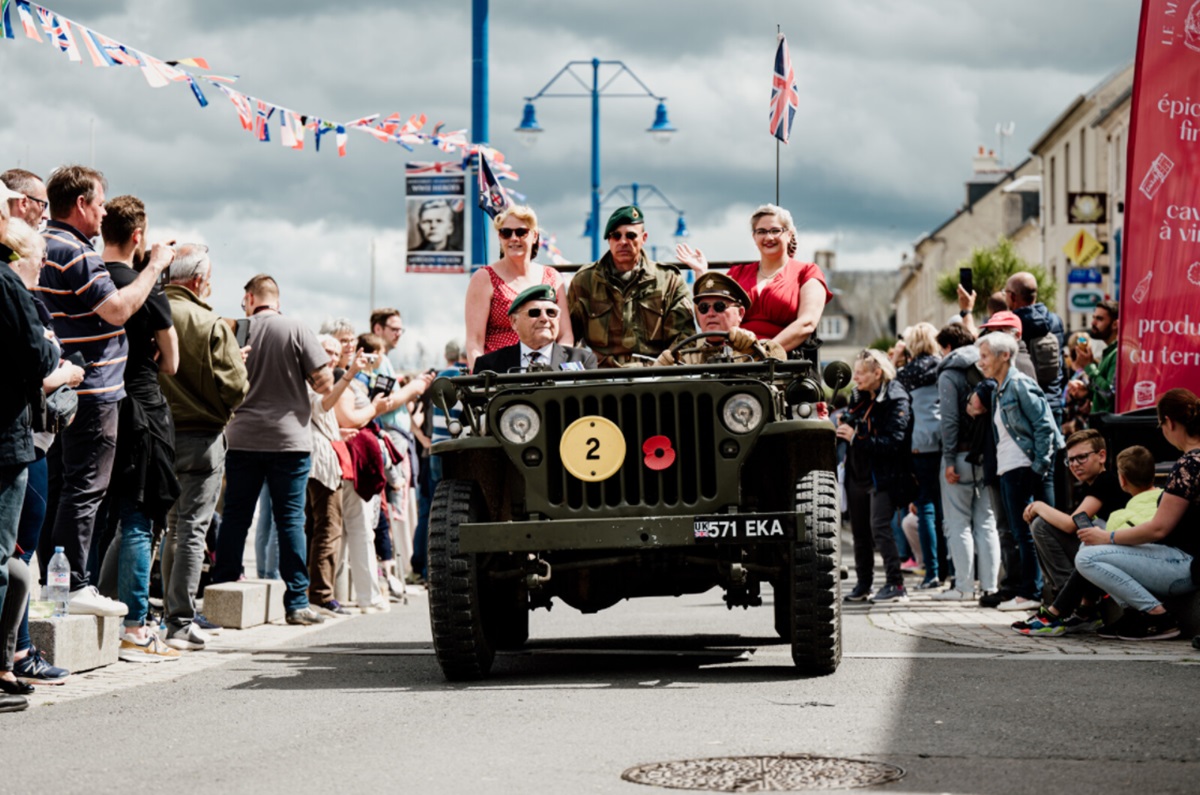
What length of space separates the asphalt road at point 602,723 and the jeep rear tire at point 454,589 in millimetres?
153

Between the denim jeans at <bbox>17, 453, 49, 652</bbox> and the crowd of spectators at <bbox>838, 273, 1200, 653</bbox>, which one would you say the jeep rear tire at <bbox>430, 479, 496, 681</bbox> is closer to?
the denim jeans at <bbox>17, 453, 49, 652</bbox>

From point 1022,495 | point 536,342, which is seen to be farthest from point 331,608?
point 1022,495

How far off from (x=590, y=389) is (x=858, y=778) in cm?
292

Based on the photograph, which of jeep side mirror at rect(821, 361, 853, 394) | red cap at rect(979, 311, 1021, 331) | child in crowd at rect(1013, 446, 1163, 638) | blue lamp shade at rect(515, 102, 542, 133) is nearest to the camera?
jeep side mirror at rect(821, 361, 853, 394)

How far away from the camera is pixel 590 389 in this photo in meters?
7.79

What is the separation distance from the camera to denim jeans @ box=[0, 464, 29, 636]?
6977 millimetres

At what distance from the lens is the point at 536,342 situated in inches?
349

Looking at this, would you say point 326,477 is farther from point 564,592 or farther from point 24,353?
point 24,353

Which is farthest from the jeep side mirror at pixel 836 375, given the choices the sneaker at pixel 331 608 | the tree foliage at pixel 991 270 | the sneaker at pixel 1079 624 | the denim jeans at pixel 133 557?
the tree foliage at pixel 991 270

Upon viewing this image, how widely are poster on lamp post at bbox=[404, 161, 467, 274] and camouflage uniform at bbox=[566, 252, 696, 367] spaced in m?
7.54

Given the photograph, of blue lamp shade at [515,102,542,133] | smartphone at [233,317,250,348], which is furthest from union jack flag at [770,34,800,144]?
blue lamp shade at [515,102,542,133]

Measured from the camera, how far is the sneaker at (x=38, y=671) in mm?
7770

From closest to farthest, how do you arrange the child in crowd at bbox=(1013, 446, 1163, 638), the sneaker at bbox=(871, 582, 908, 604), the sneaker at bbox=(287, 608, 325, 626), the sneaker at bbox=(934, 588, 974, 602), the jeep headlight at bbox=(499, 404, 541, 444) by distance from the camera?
the jeep headlight at bbox=(499, 404, 541, 444) < the child in crowd at bbox=(1013, 446, 1163, 638) < the sneaker at bbox=(287, 608, 325, 626) < the sneaker at bbox=(934, 588, 974, 602) < the sneaker at bbox=(871, 582, 908, 604)

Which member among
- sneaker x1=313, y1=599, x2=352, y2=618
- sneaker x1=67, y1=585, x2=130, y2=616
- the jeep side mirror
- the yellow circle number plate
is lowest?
sneaker x1=313, y1=599, x2=352, y2=618
